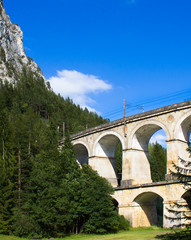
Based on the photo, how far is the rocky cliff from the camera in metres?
115

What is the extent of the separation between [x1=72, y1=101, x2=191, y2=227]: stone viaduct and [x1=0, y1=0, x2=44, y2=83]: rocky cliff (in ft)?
268

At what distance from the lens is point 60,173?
29609 millimetres

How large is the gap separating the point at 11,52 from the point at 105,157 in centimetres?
9967

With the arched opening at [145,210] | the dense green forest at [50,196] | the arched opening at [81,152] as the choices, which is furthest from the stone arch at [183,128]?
the arched opening at [81,152]

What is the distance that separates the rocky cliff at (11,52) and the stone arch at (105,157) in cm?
7715

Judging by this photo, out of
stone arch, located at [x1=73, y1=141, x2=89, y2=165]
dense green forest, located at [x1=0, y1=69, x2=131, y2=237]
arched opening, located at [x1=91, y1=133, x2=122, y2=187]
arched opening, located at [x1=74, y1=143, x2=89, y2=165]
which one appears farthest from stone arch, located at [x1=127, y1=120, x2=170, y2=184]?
arched opening, located at [x1=74, y1=143, x2=89, y2=165]

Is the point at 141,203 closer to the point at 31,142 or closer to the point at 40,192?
the point at 40,192

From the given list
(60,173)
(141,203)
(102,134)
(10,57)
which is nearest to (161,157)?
(102,134)

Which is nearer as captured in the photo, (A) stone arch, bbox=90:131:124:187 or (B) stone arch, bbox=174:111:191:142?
(B) stone arch, bbox=174:111:191:142

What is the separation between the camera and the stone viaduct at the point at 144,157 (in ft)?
93.3

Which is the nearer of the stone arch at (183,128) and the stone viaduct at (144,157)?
the stone viaduct at (144,157)

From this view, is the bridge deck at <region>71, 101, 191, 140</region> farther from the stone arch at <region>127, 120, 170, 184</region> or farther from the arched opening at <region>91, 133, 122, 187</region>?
the arched opening at <region>91, 133, 122, 187</region>

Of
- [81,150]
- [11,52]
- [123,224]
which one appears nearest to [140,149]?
[123,224]

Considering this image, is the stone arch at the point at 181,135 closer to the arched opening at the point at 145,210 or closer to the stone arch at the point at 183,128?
the stone arch at the point at 183,128
